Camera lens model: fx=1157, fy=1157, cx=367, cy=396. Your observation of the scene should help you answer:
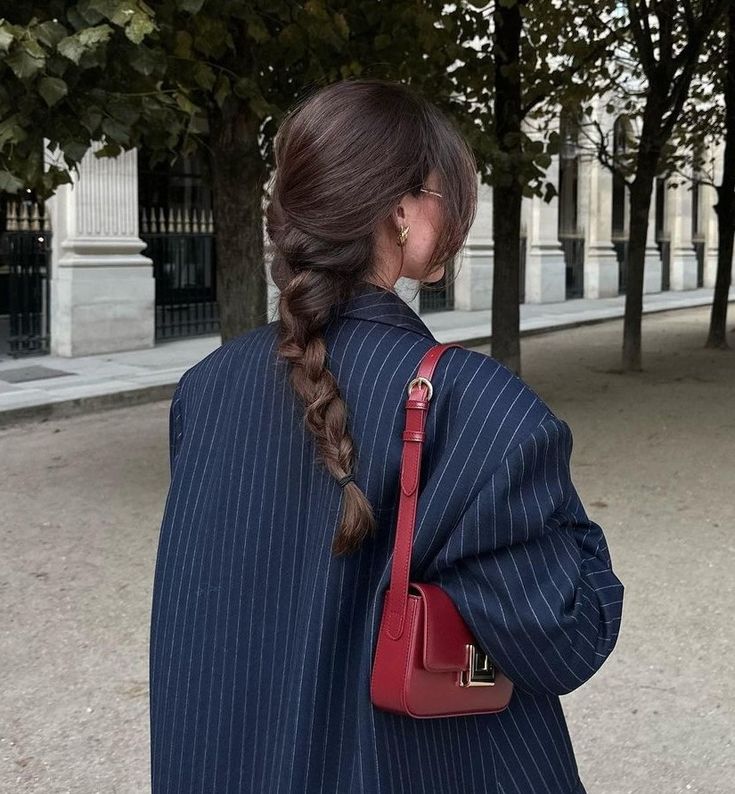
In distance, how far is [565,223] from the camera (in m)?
28.7

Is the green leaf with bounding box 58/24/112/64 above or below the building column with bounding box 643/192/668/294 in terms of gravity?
above

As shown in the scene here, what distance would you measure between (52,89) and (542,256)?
20.9 m

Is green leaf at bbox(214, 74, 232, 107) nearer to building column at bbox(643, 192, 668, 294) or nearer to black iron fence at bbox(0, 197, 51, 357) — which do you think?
black iron fence at bbox(0, 197, 51, 357)

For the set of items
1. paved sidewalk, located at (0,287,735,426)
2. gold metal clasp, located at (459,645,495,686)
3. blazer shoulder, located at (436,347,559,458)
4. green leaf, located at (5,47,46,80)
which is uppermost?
green leaf, located at (5,47,46,80)

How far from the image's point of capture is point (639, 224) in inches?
514

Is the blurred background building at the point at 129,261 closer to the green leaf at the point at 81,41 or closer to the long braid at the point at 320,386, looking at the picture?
the green leaf at the point at 81,41

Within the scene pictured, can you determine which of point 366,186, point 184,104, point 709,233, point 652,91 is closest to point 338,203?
point 366,186

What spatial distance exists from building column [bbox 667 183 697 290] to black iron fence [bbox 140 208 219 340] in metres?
18.4

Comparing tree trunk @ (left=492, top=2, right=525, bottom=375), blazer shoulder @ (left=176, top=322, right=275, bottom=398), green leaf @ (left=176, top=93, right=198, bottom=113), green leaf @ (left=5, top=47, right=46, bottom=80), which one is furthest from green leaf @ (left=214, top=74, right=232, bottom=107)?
blazer shoulder @ (left=176, top=322, right=275, bottom=398)

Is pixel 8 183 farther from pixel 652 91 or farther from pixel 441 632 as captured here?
pixel 652 91

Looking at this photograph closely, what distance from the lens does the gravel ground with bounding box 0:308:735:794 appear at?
141 inches

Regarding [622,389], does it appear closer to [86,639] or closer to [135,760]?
[86,639]

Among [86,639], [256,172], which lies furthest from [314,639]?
[256,172]

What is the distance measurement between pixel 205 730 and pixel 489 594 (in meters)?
0.46
